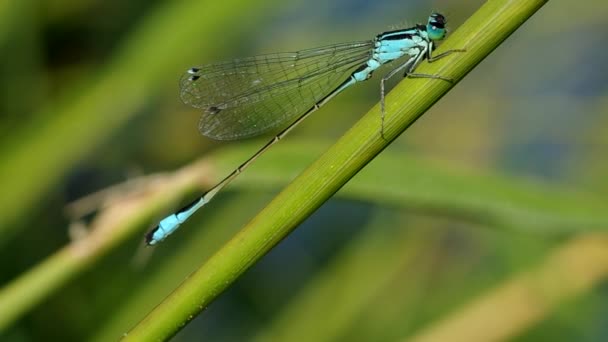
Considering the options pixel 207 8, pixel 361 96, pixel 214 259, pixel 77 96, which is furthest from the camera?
pixel 361 96

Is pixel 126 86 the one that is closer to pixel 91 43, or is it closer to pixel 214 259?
pixel 91 43

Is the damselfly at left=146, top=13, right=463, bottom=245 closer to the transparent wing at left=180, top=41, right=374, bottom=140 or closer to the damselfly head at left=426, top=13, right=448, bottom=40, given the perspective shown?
the transparent wing at left=180, top=41, right=374, bottom=140

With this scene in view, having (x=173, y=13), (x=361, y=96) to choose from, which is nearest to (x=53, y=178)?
(x=173, y=13)

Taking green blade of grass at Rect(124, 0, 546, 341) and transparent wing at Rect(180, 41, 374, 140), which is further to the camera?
transparent wing at Rect(180, 41, 374, 140)

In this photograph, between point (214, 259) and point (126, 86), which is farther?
point (126, 86)

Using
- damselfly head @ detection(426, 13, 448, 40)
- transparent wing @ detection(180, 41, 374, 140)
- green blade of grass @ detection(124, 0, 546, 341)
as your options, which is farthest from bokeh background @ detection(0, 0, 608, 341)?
green blade of grass @ detection(124, 0, 546, 341)

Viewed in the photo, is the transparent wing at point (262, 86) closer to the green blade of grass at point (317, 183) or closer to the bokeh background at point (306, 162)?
the bokeh background at point (306, 162)

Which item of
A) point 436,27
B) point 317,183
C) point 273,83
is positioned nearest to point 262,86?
point 273,83
